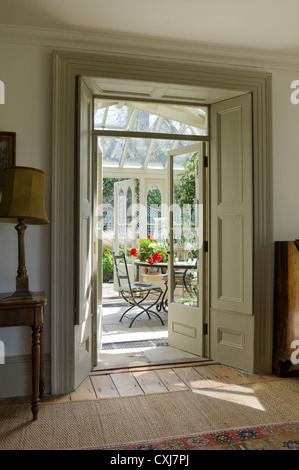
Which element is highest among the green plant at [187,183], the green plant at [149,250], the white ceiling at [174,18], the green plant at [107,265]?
the white ceiling at [174,18]

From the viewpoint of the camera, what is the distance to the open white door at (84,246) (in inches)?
130

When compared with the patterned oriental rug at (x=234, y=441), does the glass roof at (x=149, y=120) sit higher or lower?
higher

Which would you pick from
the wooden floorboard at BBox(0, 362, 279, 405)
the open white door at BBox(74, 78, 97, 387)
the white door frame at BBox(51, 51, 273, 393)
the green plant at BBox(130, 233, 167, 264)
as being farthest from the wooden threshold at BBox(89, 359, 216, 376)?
the green plant at BBox(130, 233, 167, 264)

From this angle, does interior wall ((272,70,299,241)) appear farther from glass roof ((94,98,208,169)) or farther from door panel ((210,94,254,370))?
glass roof ((94,98,208,169))

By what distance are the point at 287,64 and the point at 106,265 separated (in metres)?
7.17

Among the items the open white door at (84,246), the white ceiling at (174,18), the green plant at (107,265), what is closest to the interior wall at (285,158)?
the white ceiling at (174,18)

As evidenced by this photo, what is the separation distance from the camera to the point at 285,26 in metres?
3.26

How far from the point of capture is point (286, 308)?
3.55 meters

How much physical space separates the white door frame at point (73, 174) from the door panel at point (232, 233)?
0.25 feet

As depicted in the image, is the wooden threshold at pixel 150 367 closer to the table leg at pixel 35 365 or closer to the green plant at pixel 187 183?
the table leg at pixel 35 365

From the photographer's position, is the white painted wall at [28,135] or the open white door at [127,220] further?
the open white door at [127,220]
